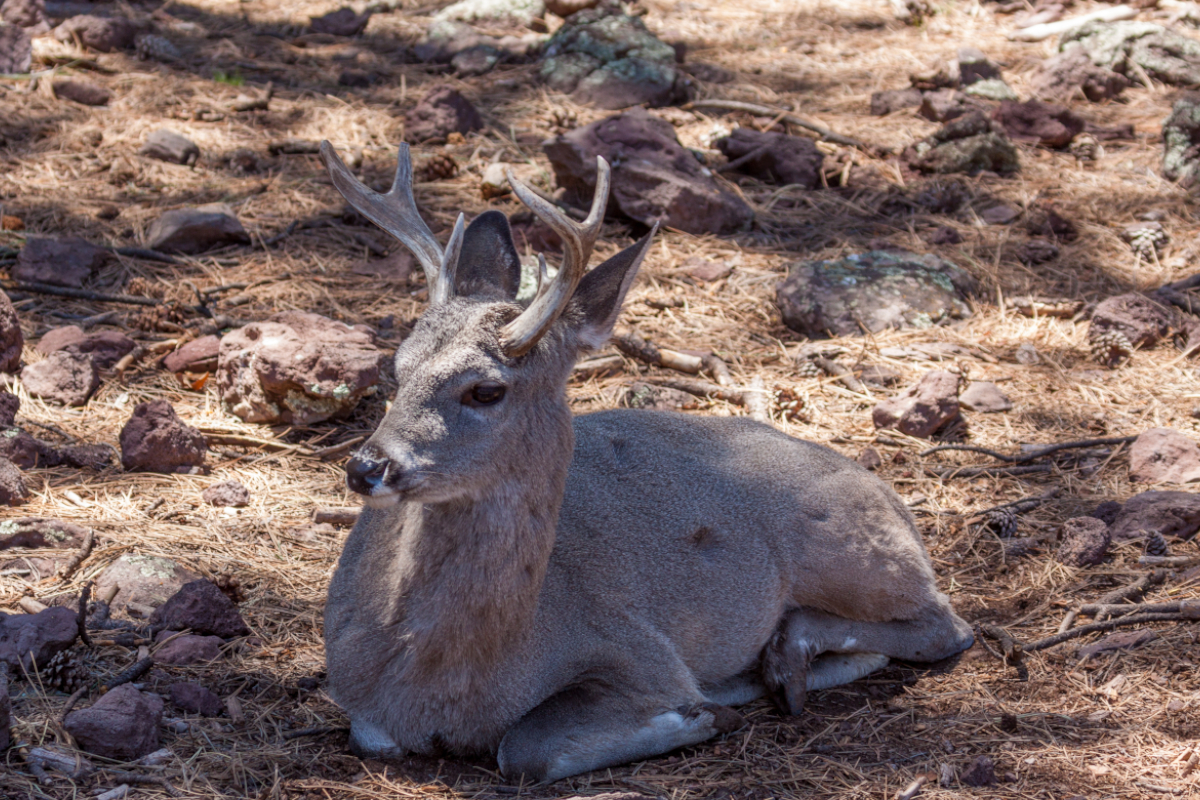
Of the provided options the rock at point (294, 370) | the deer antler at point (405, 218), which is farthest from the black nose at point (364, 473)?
the rock at point (294, 370)

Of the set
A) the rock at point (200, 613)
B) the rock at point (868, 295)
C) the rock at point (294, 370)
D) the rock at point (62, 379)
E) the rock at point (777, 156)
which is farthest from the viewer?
the rock at point (777, 156)

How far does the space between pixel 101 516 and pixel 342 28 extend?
9037 millimetres

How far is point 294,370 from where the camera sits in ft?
20.1

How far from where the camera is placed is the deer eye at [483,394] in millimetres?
3691

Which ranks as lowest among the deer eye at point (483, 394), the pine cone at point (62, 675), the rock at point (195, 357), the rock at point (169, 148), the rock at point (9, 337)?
the pine cone at point (62, 675)

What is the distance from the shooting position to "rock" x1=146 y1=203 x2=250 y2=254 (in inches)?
312

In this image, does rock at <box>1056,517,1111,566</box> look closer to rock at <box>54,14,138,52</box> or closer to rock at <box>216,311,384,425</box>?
rock at <box>216,311,384,425</box>

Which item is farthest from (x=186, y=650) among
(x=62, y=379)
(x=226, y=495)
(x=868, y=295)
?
(x=868, y=295)

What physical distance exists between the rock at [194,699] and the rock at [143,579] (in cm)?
68

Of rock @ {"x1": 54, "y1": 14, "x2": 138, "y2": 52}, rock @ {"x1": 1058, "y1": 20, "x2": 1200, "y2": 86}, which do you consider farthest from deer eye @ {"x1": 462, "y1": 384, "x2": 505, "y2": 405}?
rock @ {"x1": 1058, "y1": 20, "x2": 1200, "y2": 86}

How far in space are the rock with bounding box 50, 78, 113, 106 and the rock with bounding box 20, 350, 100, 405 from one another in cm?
453

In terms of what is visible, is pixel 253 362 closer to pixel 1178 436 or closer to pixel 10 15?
pixel 1178 436

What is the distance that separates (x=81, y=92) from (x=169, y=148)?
150cm

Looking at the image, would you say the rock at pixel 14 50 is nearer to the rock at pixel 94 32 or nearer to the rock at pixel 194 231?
the rock at pixel 94 32
